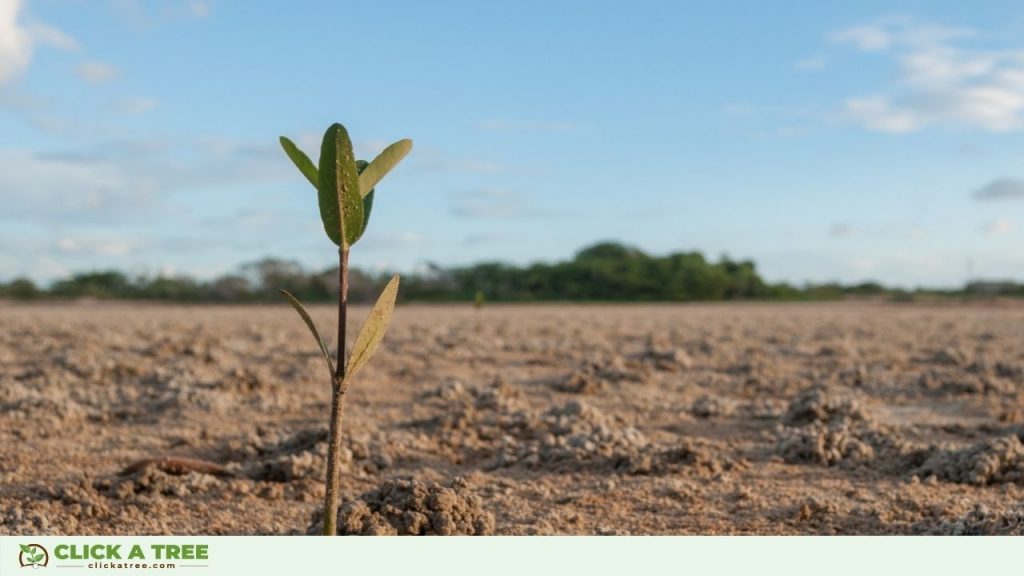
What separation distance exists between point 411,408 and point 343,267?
4413 mm

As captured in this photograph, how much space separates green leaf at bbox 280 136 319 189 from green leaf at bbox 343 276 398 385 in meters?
0.29

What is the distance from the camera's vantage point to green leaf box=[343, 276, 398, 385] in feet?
7.28

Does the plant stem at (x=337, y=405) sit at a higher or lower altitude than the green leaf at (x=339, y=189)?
lower

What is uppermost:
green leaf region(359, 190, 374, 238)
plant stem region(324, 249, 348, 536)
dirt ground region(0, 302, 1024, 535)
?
green leaf region(359, 190, 374, 238)

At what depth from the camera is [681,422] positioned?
237 inches

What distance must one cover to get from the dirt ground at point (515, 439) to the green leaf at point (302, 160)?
1266 millimetres

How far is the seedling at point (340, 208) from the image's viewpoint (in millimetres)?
2146

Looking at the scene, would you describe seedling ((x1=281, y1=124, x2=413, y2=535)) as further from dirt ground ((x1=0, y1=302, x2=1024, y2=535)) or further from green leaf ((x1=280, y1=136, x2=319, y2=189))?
dirt ground ((x1=0, y1=302, x2=1024, y2=535))
